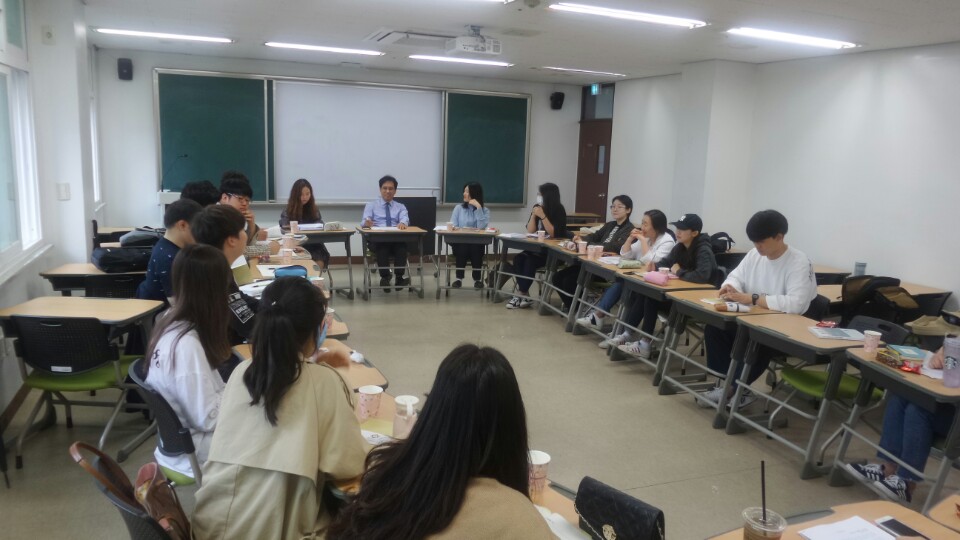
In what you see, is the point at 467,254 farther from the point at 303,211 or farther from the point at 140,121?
the point at 140,121

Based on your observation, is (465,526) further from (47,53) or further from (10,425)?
(47,53)

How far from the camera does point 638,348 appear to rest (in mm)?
5332

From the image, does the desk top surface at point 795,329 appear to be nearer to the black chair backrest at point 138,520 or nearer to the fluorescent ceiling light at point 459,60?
the black chair backrest at point 138,520

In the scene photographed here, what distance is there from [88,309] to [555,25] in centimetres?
420

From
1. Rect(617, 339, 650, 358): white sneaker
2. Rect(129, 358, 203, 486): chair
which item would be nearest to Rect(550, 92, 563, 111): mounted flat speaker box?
Rect(617, 339, 650, 358): white sneaker

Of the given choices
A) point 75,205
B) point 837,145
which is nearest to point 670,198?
point 837,145

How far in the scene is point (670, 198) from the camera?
8.47m

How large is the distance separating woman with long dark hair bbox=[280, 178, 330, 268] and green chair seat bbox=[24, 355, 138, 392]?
3722mm

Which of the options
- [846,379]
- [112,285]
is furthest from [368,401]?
[112,285]

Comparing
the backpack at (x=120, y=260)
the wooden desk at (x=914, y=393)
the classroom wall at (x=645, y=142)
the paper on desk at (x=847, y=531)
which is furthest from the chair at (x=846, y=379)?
the classroom wall at (x=645, y=142)

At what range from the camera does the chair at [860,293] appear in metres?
4.79

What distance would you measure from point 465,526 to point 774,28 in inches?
218

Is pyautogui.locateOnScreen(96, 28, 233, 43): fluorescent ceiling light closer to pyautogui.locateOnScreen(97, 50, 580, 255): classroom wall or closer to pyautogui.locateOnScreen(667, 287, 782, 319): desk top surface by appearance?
pyautogui.locateOnScreen(97, 50, 580, 255): classroom wall

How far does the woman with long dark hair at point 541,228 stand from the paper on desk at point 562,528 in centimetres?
542
